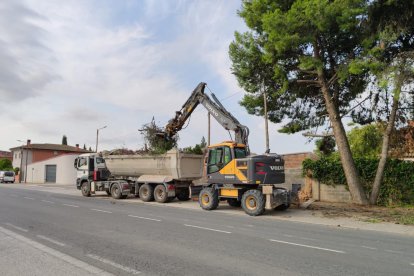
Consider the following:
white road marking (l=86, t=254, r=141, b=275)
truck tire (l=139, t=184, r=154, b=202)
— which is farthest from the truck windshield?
white road marking (l=86, t=254, r=141, b=275)

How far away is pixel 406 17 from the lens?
54.6 ft

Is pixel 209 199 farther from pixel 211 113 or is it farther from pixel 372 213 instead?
pixel 372 213

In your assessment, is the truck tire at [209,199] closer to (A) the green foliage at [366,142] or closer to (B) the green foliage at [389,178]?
(B) the green foliage at [389,178]

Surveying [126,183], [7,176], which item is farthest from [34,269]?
[7,176]

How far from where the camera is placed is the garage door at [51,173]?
55.0 m

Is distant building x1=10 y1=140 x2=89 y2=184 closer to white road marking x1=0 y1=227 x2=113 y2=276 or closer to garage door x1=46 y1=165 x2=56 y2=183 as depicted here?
garage door x1=46 y1=165 x2=56 y2=183

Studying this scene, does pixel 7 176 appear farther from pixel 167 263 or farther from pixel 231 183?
pixel 167 263

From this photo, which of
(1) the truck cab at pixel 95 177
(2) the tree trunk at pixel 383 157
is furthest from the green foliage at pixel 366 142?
(1) the truck cab at pixel 95 177

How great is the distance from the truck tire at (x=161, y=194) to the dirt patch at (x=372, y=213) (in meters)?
7.21

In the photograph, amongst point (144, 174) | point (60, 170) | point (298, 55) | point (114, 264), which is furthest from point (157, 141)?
point (60, 170)

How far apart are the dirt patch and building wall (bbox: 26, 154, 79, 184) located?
39.2 metres

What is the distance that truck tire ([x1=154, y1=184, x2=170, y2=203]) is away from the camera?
65.9 feet

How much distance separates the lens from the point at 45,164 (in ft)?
186

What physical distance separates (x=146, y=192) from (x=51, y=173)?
39.5 meters
